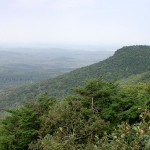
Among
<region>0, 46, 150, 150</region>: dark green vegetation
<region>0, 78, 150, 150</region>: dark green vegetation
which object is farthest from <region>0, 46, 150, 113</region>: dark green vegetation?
<region>0, 78, 150, 150</region>: dark green vegetation

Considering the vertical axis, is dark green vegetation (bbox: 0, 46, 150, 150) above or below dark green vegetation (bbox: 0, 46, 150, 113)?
above

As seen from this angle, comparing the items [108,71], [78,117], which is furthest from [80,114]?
[108,71]

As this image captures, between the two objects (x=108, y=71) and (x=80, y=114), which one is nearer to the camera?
(x=80, y=114)

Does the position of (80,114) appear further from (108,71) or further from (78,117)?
(108,71)

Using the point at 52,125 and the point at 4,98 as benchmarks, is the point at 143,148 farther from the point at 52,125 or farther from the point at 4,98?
the point at 4,98

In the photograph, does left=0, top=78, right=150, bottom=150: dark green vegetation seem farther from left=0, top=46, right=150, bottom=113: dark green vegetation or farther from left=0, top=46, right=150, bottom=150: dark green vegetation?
left=0, top=46, right=150, bottom=113: dark green vegetation

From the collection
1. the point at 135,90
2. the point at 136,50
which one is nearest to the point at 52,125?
the point at 135,90

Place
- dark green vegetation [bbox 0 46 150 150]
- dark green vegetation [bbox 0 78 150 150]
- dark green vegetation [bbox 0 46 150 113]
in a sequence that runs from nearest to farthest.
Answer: dark green vegetation [bbox 0 46 150 150], dark green vegetation [bbox 0 78 150 150], dark green vegetation [bbox 0 46 150 113]

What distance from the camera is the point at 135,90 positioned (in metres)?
31.6

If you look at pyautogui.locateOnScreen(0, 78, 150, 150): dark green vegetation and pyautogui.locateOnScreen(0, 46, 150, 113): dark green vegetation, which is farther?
pyautogui.locateOnScreen(0, 46, 150, 113): dark green vegetation

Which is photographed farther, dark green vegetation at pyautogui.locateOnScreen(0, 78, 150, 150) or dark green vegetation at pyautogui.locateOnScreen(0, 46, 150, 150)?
dark green vegetation at pyautogui.locateOnScreen(0, 78, 150, 150)

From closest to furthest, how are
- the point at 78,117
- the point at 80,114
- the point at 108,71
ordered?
the point at 78,117
the point at 80,114
the point at 108,71

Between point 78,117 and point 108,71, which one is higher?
point 78,117

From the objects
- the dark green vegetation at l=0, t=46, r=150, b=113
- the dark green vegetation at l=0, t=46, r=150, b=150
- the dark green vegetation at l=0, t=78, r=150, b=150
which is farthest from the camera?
the dark green vegetation at l=0, t=46, r=150, b=113
